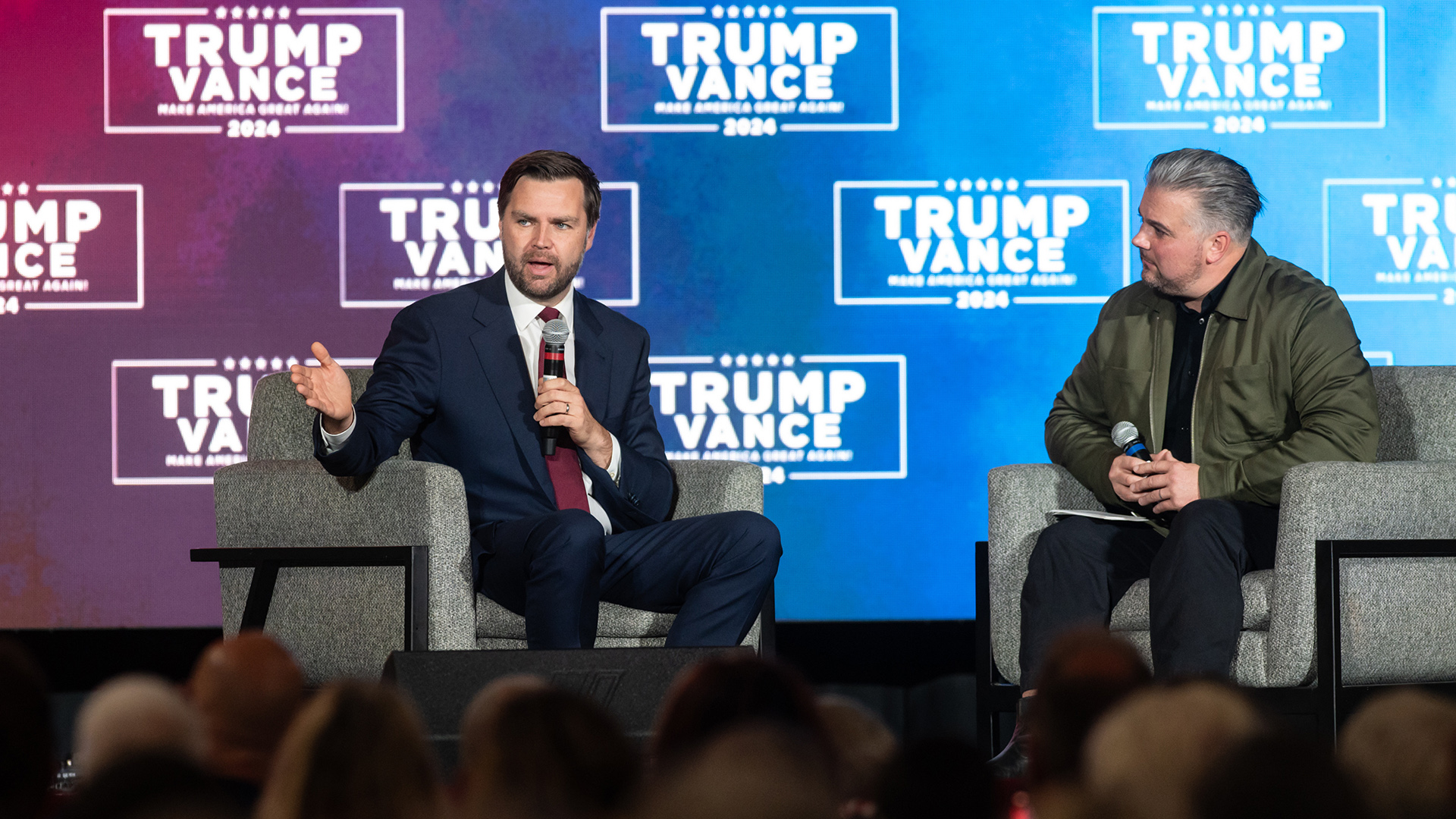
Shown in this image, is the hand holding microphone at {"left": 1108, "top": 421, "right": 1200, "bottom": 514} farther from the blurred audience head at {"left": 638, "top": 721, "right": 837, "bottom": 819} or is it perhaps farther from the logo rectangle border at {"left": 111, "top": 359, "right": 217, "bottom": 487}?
the logo rectangle border at {"left": 111, "top": 359, "right": 217, "bottom": 487}

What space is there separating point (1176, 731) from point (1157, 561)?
1.73m

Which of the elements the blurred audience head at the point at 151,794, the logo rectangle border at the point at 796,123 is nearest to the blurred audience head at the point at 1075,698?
the blurred audience head at the point at 151,794

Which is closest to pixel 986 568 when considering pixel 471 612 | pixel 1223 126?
pixel 471 612

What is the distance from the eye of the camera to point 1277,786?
0.64m

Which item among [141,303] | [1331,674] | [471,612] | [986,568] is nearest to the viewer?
[1331,674]

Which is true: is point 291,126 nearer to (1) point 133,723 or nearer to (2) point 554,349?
(2) point 554,349

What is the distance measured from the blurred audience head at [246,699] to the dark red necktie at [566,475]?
4.99ft

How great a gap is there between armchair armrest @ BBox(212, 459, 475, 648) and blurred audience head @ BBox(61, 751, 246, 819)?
5.59 ft

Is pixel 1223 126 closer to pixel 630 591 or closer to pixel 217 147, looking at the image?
pixel 630 591

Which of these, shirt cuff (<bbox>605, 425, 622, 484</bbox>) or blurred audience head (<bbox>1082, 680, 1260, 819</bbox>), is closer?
blurred audience head (<bbox>1082, 680, 1260, 819</bbox>)

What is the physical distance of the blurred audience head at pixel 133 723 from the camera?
2.63 feet

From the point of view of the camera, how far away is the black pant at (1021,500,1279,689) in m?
2.28

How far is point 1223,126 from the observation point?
386 cm

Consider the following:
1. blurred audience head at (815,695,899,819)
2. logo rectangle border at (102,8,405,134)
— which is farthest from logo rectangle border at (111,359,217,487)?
blurred audience head at (815,695,899,819)
